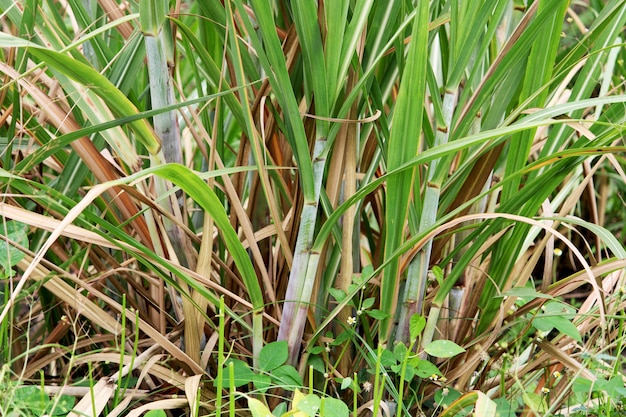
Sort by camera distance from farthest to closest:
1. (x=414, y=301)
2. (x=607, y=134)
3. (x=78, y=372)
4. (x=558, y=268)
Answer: (x=558, y=268) → (x=78, y=372) → (x=414, y=301) → (x=607, y=134)

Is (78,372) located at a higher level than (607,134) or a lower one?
lower

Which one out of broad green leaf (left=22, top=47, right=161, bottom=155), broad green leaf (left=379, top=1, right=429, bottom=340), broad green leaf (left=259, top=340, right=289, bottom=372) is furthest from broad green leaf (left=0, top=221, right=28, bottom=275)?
broad green leaf (left=379, top=1, right=429, bottom=340)

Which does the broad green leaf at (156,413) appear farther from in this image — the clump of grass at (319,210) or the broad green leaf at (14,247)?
the broad green leaf at (14,247)

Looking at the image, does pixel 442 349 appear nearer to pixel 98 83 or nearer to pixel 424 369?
pixel 424 369

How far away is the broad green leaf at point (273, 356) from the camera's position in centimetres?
80

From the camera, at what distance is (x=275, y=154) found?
921 mm

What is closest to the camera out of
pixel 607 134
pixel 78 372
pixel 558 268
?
pixel 607 134

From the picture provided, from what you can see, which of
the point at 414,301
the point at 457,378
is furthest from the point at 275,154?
the point at 457,378

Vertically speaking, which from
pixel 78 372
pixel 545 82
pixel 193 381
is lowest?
pixel 78 372

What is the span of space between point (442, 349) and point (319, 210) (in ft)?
0.74

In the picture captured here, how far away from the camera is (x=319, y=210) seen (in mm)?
854

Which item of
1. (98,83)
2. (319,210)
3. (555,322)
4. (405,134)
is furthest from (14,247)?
(555,322)

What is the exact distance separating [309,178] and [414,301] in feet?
0.69

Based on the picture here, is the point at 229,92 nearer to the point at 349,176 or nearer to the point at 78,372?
the point at 349,176
